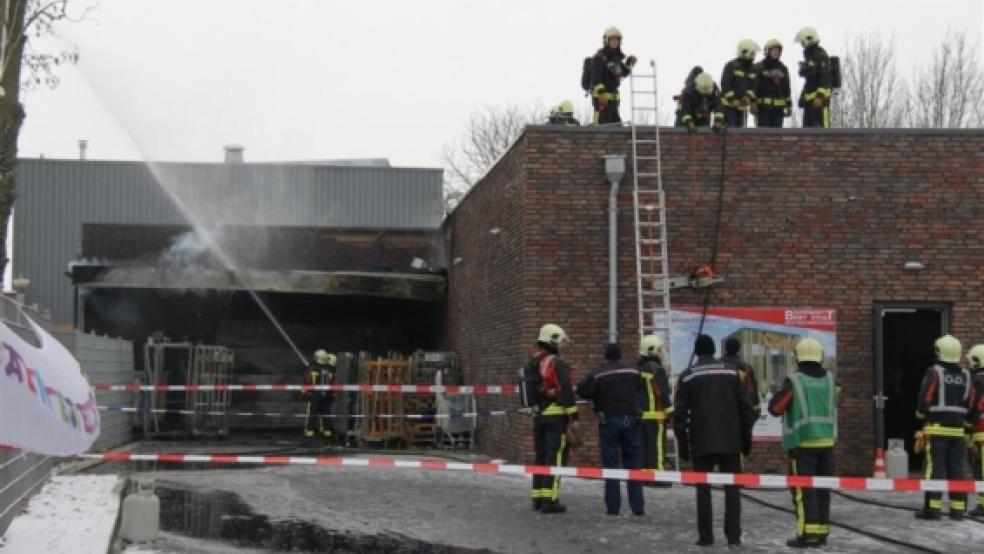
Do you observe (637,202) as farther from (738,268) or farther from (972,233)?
(972,233)

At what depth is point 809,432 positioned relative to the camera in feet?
30.5

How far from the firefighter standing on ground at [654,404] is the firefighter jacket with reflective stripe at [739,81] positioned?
481 cm

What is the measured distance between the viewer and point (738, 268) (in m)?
14.5

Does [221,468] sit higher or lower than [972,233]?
lower

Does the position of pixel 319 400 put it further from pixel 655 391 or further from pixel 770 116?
pixel 655 391

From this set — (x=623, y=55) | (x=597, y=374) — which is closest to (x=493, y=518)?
(x=597, y=374)

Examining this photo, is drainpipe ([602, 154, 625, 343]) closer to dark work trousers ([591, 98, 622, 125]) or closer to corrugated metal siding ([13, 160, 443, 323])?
dark work trousers ([591, 98, 622, 125])

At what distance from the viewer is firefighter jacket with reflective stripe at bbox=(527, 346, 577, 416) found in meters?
10.8

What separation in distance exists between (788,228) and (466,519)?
6.38 meters

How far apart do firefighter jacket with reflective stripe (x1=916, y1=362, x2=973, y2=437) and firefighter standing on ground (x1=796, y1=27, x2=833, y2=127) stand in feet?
18.5

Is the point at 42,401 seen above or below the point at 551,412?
above

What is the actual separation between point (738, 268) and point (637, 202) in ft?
5.15

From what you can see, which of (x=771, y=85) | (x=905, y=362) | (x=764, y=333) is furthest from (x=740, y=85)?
(x=905, y=362)

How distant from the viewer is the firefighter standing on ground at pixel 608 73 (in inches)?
617
